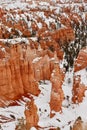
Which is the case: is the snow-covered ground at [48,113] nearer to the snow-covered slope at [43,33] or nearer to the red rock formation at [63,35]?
the snow-covered slope at [43,33]

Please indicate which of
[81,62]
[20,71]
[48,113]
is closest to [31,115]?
[48,113]

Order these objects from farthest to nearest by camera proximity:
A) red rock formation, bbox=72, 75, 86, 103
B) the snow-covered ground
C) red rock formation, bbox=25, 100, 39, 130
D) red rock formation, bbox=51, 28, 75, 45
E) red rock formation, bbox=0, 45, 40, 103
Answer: red rock formation, bbox=51, 28, 75, 45 < red rock formation, bbox=0, 45, 40, 103 < red rock formation, bbox=72, 75, 86, 103 < the snow-covered ground < red rock formation, bbox=25, 100, 39, 130

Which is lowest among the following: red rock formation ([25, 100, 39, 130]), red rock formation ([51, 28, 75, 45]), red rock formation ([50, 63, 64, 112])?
red rock formation ([25, 100, 39, 130])

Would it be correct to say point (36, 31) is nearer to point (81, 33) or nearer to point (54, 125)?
point (81, 33)

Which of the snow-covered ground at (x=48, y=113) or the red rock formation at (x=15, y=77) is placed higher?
Result: the red rock formation at (x=15, y=77)

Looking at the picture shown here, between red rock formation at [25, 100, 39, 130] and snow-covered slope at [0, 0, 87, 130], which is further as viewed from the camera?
snow-covered slope at [0, 0, 87, 130]

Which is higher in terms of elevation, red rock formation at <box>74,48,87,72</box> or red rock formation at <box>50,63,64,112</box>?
red rock formation at <box>74,48,87,72</box>

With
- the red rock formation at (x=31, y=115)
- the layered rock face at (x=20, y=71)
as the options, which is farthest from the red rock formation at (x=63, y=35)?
the red rock formation at (x=31, y=115)

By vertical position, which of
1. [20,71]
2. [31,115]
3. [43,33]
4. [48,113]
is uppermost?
[43,33]

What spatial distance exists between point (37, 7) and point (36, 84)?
6448 centimetres

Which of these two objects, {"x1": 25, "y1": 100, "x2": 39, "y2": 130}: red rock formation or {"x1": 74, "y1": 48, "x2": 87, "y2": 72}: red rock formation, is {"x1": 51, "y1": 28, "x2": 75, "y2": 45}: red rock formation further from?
{"x1": 25, "y1": 100, "x2": 39, "y2": 130}: red rock formation

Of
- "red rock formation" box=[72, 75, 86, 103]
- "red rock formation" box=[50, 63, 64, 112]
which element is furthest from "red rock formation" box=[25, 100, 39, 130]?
"red rock formation" box=[72, 75, 86, 103]

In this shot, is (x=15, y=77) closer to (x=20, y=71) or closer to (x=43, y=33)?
(x=20, y=71)

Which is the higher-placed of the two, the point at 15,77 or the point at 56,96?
the point at 15,77
